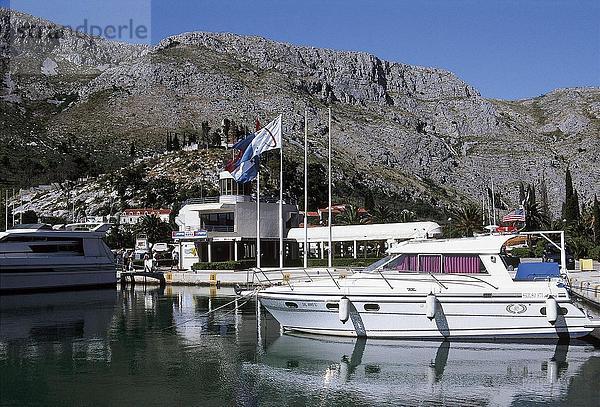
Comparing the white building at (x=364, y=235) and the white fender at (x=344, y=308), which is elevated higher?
the white building at (x=364, y=235)

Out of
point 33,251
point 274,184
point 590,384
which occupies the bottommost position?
point 590,384

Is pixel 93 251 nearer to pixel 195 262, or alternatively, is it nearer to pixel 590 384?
pixel 195 262

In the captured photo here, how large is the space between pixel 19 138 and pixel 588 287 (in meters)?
157

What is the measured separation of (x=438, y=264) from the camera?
25078 mm

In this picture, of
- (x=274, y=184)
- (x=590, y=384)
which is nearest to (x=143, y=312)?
(x=590, y=384)

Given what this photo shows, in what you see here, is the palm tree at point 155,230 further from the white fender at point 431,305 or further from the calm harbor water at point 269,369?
the white fender at point 431,305

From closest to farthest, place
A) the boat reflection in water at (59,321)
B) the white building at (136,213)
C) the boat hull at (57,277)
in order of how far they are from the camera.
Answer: the boat reflection in water at (59,321) → the boat hull at (57,277) → the white building at (136,213)

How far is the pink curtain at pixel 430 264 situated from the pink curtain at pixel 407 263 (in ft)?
0.85

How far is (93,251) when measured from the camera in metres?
59.7

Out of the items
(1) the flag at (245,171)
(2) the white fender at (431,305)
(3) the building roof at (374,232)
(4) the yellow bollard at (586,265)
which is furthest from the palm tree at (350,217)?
(2) the white fender at (431,305)

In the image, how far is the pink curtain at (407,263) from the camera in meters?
25.5

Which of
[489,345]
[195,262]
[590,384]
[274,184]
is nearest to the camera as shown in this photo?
[590,384]

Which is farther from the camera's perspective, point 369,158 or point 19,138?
point 369,158

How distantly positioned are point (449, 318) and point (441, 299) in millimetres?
782
